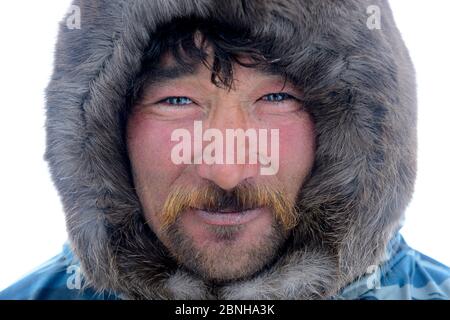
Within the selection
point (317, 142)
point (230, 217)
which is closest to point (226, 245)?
point (230, 217)

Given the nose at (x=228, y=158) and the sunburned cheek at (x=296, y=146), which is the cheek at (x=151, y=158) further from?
the sunburned cheek at (x=296, y=146)

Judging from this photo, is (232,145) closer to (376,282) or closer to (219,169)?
(219,169)

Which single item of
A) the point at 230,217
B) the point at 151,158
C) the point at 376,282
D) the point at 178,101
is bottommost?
the point at 376,282

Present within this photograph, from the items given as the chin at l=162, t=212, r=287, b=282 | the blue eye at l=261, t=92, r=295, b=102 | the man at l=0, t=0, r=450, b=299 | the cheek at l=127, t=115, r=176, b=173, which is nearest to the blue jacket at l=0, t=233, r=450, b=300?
the man at l=0, t=0, r=450, b=299

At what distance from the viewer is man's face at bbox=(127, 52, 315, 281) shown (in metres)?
1.04

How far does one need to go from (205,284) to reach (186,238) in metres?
0.11

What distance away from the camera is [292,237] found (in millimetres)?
1141

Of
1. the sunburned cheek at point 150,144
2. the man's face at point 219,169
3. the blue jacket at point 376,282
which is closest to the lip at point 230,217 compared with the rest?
the man's face at point 219,169

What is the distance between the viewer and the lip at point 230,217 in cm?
A: 107

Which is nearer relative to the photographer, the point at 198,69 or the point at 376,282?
the point at 198,69

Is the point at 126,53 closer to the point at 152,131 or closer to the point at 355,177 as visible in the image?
the point at 152,131

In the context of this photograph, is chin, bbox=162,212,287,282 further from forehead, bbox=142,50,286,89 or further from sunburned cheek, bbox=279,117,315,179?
forehead, bbox=142,50,286,89

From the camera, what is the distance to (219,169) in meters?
1.02

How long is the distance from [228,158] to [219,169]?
26mm
